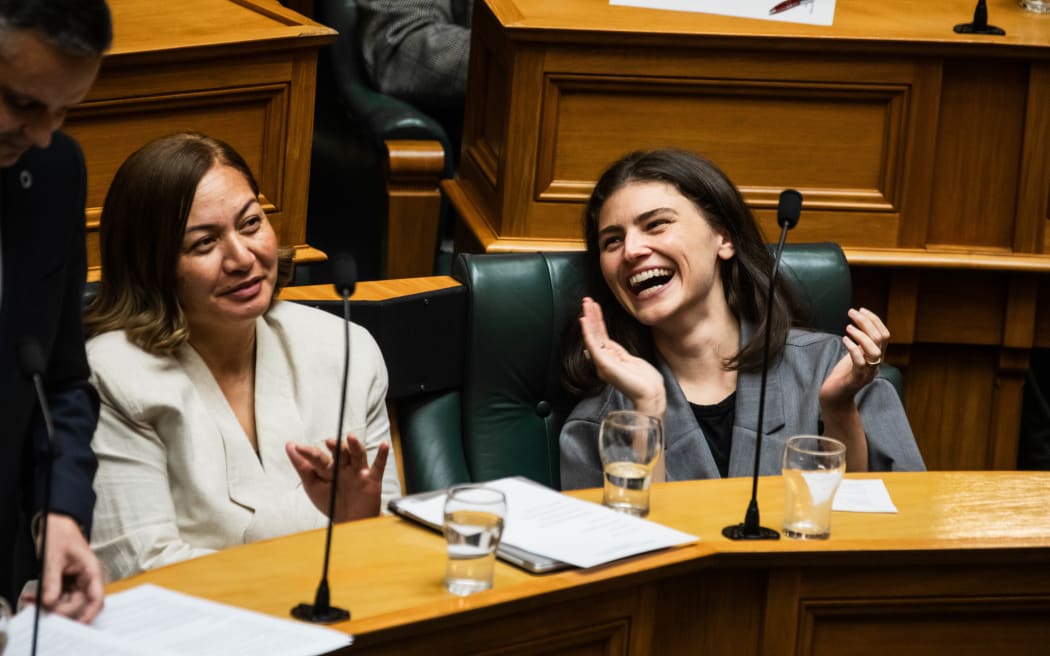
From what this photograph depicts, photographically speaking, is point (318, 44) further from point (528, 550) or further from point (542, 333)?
point (528, 550)

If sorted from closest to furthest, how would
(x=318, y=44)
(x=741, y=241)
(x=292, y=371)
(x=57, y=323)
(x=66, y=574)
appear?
(x=66, y=574)
(x=57, y=323)
(x=292, y=371)
(x=741, y=241)
(x=318, y=44)

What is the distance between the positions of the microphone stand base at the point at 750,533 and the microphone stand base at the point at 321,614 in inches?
20.7

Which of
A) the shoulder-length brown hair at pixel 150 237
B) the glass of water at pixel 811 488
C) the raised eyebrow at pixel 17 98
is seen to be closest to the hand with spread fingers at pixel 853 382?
the glass of water at pixel 811 488

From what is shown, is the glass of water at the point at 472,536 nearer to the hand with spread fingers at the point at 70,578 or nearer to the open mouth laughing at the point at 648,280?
the hand with spread fingers at the point at 70,578

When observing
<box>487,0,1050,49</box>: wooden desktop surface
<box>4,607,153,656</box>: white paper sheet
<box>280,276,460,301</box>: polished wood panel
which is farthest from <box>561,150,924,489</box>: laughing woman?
<box>4,607,153,656</box>: white paper sheet

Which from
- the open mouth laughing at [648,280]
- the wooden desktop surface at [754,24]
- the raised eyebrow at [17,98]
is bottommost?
the open mouth laughing at [648,280]

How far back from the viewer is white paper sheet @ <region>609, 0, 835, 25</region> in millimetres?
3346

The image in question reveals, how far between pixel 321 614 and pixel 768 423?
115cm

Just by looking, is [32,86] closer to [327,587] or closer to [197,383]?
[327,587]

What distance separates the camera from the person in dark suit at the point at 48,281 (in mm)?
1424

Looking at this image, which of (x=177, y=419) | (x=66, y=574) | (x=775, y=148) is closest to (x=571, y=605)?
(x=66, y=574)

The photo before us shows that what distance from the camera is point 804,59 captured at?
3.31 m

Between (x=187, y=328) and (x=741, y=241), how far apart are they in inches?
38.7

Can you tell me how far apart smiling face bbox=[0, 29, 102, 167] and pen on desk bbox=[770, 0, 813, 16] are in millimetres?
2134
